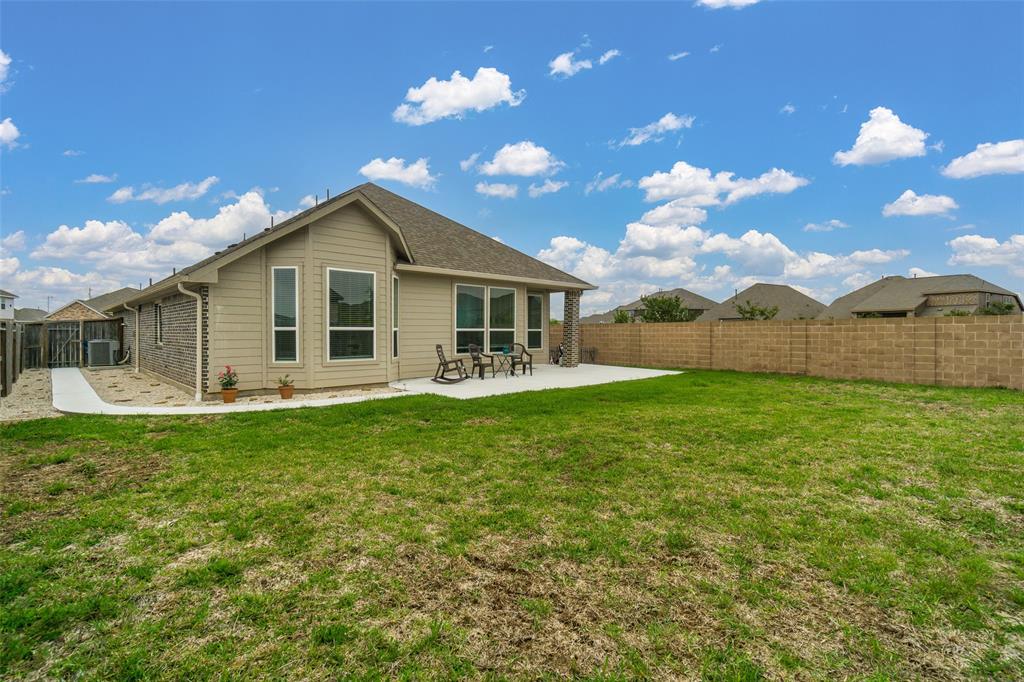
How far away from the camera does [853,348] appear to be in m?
12.4

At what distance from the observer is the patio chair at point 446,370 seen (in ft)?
37.1

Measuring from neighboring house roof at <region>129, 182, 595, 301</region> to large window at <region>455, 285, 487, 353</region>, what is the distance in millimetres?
745

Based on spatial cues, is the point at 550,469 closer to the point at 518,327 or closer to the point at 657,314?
the point at 518,327

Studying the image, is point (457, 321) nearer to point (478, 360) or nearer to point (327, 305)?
point (478, 360)

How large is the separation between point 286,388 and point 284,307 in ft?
5.48

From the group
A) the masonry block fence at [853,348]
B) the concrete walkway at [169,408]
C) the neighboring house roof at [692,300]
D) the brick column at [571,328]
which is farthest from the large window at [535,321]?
the neighboring house roof at [692,300]

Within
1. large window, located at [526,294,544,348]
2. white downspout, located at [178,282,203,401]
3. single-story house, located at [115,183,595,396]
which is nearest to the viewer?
white downspout, located at [178,282,203,401]

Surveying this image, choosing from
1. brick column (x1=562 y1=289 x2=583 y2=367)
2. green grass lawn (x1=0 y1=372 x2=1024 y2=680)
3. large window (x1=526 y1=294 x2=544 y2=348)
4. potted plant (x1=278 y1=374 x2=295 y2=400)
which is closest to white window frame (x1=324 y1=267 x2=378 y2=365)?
potted plant (x1=278 y1=374 x2=295 y2=400)

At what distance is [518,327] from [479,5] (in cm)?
874

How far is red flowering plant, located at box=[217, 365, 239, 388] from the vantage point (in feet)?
28.5

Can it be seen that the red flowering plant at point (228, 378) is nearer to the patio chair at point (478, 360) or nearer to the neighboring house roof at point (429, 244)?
the neighboring house roof at point (429, 244)

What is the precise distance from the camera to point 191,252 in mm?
17734

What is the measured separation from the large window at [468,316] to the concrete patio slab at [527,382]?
1184 mm

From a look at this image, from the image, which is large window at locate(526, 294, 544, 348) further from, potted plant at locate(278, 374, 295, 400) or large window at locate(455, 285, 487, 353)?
potted plant at locate(278, 374, 295, 400)
